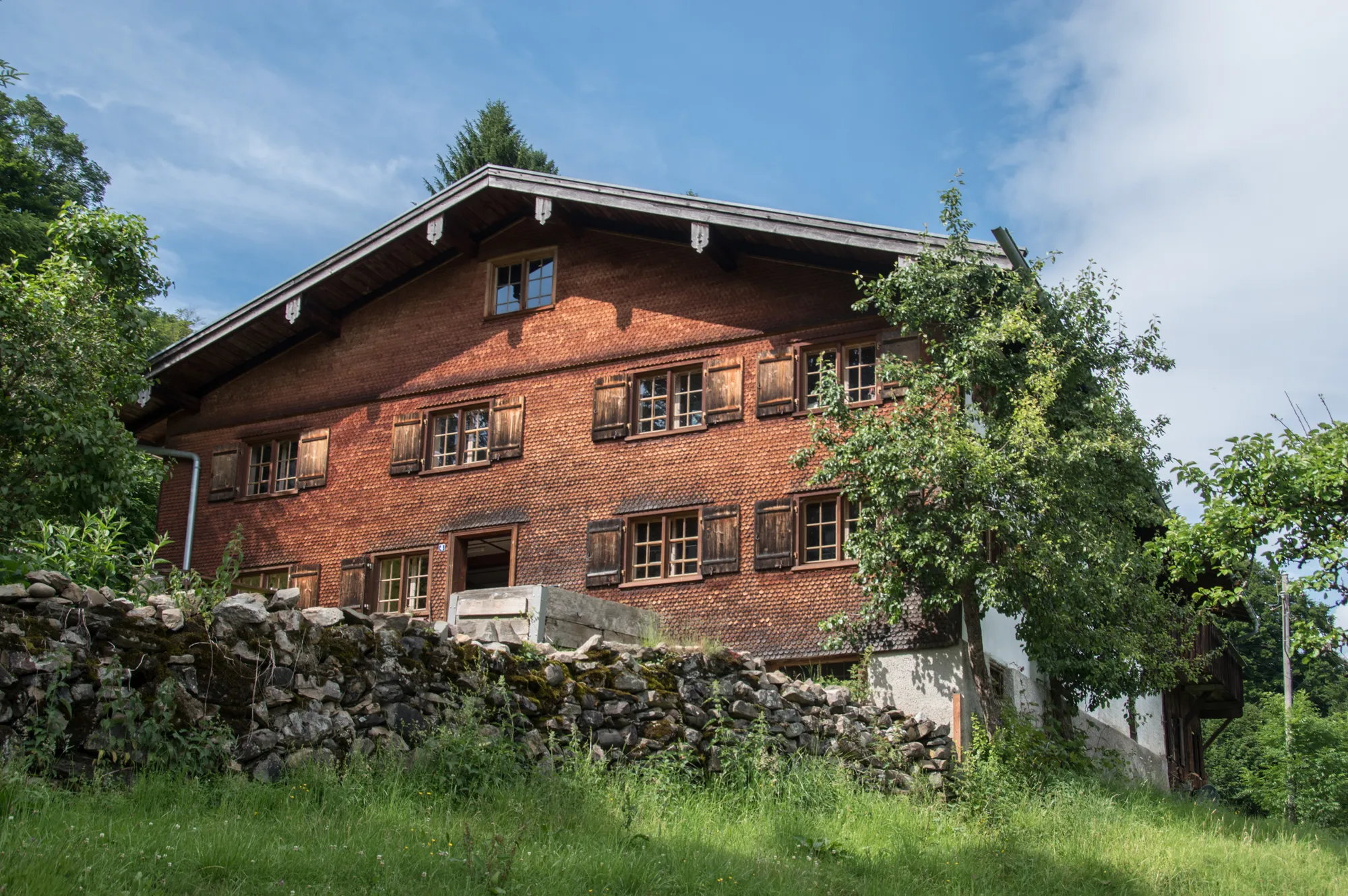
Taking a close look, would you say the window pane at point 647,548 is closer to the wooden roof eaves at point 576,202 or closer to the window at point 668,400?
the window at point 668,400

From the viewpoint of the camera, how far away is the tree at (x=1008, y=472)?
1638 centimetres

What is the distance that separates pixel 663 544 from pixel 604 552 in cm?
Result: 99

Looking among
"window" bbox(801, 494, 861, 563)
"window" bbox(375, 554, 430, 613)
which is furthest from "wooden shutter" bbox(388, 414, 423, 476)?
"window" bbox(801, 494, 861, 563)

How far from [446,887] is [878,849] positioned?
4842mm

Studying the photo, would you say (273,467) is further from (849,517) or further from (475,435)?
(849,517)

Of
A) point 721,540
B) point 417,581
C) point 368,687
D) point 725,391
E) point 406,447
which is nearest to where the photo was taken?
point 368,687

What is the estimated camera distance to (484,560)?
24969mm

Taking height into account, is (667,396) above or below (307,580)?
above

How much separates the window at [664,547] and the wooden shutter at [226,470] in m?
8.15

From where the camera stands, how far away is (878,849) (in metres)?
11.6

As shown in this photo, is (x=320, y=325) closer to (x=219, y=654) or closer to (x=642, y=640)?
(x=642, y=640)

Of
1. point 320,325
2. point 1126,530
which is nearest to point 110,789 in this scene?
point 1126,530

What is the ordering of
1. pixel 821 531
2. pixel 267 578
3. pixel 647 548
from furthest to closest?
pixel 267 578 → pixel 647 548 → pixel 821 531

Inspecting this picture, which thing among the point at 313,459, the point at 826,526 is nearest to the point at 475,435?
the point at 313,459
